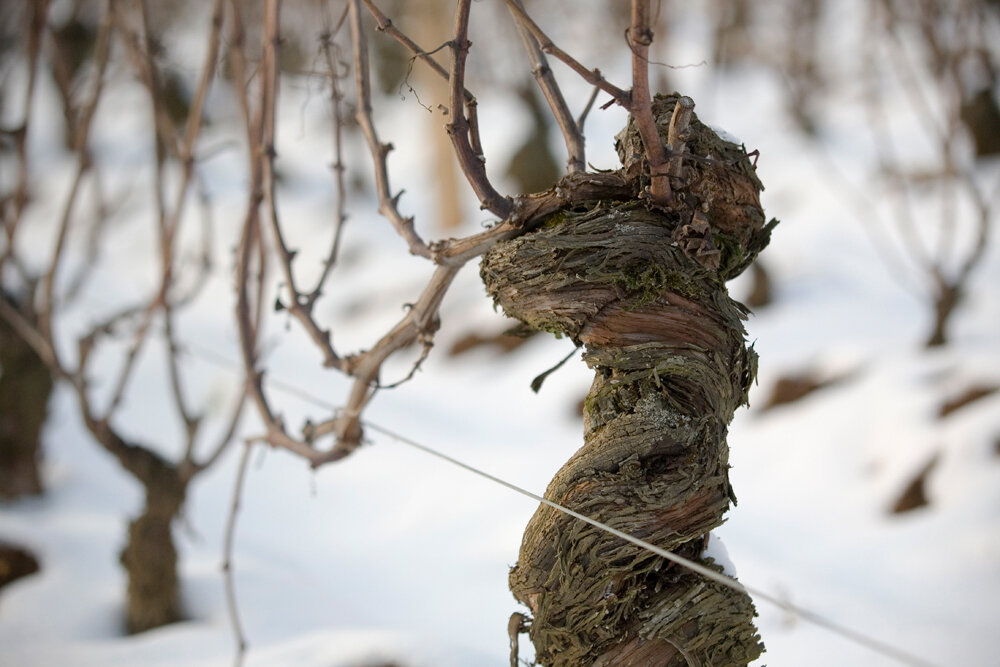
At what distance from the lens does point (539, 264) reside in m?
1.18

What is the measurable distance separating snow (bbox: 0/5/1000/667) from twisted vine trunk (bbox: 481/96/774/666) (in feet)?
0.66

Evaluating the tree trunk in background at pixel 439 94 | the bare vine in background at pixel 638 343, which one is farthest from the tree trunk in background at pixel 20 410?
the tree trunk in background at pixel 439 94

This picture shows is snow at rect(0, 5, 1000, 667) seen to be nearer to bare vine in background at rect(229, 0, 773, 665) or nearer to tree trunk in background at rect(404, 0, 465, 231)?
bare vine in background at rect(229, 0, 773, 665)

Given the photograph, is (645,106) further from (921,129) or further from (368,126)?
(921,129)

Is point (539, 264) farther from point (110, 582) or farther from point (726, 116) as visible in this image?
point (726, 116)

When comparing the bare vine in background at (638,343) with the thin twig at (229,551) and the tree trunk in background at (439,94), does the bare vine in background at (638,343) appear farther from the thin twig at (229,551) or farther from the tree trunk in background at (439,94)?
the tree trunk in background at (439,94)

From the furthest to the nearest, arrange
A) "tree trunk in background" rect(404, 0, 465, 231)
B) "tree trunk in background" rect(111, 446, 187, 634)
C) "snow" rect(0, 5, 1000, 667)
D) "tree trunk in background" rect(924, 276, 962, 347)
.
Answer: "tree trunk in background" rect(404, 0, 465, 231), "tree trunk in background" rect(924, 276, 962, 347), "tree trunk in background" rect(111, 446, 187, 634), "snow" rect(0, 5, 1000, 667)

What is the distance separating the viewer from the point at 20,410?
3.57m

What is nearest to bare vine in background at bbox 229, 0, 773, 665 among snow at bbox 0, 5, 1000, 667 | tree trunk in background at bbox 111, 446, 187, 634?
snow at bbox 0, 5, 1000, 667

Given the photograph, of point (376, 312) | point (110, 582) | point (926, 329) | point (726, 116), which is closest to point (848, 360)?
point (926, 329)

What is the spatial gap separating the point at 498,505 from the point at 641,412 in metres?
2.56

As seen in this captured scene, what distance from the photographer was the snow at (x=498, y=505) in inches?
92.9

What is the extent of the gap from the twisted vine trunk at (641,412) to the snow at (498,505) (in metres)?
0.20

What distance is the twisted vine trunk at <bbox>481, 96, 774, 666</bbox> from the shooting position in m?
1.16
